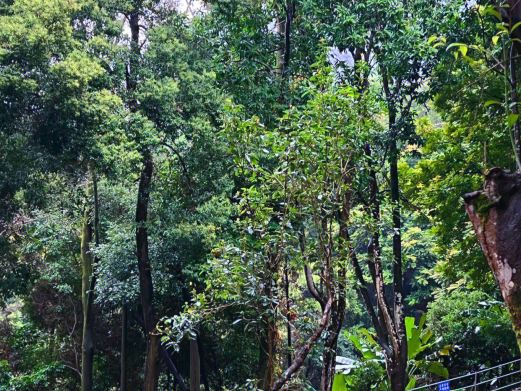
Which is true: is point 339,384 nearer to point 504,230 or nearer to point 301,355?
point 301,355

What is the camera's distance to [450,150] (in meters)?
8.00

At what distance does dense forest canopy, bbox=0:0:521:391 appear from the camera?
3805mm

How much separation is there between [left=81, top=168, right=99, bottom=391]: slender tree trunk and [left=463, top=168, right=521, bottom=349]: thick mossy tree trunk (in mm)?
9430

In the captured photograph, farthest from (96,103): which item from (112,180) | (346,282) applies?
(346,282)

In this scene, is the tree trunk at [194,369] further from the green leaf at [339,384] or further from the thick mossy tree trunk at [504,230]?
the thick mossy tree trunk at [504,230]

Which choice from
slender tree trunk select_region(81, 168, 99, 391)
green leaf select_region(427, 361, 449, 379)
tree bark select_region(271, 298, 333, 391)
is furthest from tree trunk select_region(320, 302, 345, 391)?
slender tree trunk select_region(81, 168, 99, 391)

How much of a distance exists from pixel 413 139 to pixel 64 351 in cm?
994

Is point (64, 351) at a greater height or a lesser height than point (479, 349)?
greater

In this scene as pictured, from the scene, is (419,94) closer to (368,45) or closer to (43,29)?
(368,45)

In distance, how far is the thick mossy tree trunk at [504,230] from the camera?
5.75ft

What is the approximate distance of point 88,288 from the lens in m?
11.5

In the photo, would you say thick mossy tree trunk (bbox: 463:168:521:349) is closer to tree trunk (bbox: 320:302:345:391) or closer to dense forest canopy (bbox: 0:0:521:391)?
dense forest canopy (bbox: 0:0:521:391)

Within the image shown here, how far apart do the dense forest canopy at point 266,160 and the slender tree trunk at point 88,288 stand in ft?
0.20

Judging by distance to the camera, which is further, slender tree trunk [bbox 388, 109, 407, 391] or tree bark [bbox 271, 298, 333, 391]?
slender tree trunk [bbox 388, 109, 407, 391]
